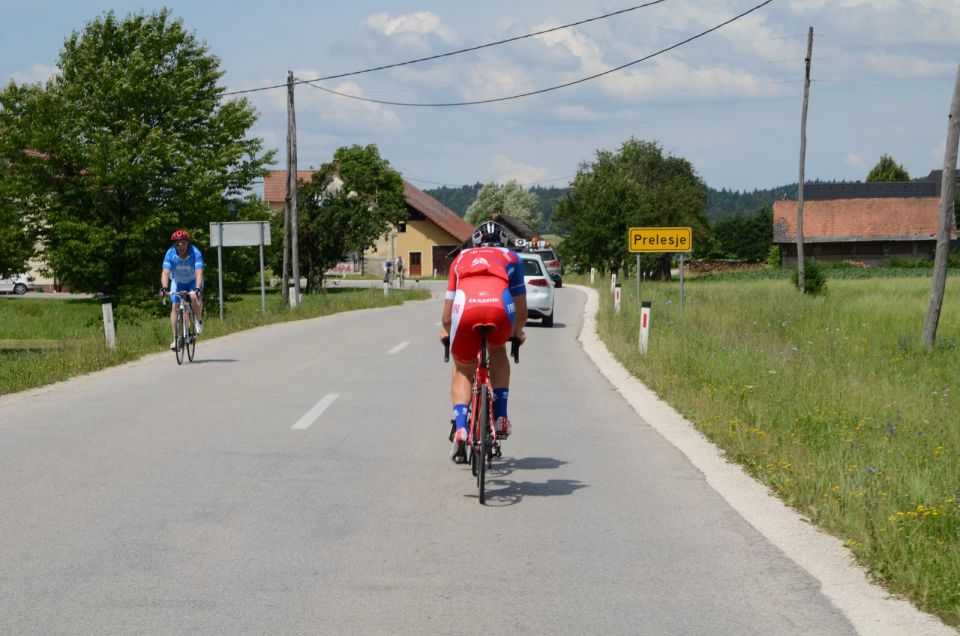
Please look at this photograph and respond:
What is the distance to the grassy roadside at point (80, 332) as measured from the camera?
46.8ft

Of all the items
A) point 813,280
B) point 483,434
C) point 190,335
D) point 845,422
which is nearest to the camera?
point 483,434

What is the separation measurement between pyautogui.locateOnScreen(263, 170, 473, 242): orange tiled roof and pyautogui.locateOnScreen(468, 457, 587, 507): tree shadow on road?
279 feet

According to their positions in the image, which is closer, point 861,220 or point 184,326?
point 184,326

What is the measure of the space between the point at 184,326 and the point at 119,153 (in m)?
27.7

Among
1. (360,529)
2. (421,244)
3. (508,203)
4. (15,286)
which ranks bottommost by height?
(15,286)

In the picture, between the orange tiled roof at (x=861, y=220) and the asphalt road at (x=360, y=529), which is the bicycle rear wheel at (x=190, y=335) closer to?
the asphalt road at (x=360, y=529)

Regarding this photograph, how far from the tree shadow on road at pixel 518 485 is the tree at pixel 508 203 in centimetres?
12966

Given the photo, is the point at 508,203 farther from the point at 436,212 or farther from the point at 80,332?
the point at 80,332

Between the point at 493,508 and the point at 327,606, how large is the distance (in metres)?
2.19

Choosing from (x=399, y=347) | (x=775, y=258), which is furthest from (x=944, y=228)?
(x=775, y=258)

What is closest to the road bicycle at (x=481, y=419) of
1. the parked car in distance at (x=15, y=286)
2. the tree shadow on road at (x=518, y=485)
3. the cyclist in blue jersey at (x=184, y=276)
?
the tree shadow on road at (x=518, y=485)

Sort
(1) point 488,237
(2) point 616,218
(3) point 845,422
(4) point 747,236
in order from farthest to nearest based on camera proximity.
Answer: (4) point 747,236 < (2) point 616,218 < (3) point 845,422 < (1) point 488,237

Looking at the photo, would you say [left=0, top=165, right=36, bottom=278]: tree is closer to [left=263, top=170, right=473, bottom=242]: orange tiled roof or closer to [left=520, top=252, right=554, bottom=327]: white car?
[left=520, top=252, right=554, bottom=327]: white car

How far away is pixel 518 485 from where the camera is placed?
7547mm
